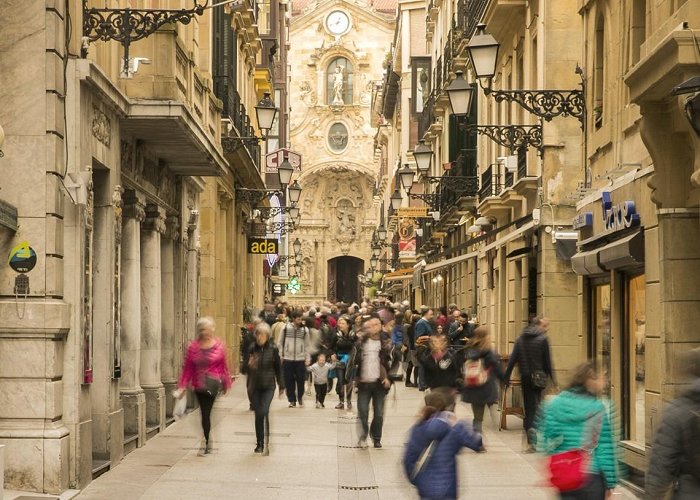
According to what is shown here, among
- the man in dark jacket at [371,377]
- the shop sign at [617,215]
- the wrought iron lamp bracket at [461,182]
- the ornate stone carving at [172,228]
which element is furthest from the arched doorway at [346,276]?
the shop sign at [617,215]

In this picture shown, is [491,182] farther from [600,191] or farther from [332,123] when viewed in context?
[332,123]

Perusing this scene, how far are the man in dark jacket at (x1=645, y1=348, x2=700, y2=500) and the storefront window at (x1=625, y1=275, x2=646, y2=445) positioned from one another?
292 inches

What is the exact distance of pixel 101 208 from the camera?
50.9 feet

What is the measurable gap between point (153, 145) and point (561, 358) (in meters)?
6.87

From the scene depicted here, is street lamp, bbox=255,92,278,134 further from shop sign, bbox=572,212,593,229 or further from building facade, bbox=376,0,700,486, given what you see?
shop sign, bbox=572,212,593,229

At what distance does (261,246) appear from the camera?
128 feet

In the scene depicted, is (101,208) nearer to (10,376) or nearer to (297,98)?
(10,376)

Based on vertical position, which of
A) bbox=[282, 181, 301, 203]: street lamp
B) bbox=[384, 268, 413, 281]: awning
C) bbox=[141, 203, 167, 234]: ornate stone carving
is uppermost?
bbox=[282, 181, 301, 203]: street lamp

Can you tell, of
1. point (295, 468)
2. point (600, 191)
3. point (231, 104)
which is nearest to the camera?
point (295, 468)

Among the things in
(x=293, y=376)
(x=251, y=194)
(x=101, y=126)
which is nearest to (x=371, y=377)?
(x=101, y=126)

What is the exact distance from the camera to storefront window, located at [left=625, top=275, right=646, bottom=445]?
14.7 meters

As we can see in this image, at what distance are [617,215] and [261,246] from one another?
24.4m

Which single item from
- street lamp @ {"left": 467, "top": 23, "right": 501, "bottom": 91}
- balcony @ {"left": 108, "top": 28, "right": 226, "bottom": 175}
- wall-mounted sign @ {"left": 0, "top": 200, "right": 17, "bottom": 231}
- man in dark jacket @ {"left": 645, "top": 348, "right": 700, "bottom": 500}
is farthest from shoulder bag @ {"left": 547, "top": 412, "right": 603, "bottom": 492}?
street lamp @ {"left": 467, "top": 23, "right": 501, "bottom": 91}

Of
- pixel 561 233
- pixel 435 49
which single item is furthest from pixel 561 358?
pixel 435 49
